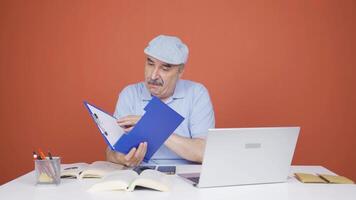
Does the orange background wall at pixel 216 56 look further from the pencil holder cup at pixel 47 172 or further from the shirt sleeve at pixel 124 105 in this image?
the pencil holder cup at pixel 47 172

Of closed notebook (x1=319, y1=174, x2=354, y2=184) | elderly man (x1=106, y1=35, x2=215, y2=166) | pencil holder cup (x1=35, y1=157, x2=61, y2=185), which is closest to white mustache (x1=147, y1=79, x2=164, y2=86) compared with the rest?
elderly man (x1=106, y1=35, x2=215, y2=166)

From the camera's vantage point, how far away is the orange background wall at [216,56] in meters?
3.30

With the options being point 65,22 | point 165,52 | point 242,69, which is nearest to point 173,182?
point 165,52

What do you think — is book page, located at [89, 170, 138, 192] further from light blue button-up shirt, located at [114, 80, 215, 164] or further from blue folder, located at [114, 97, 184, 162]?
light blue button-up shirt, located at [114, 80, 215, 164]

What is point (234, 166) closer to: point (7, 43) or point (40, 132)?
point (40, 132)

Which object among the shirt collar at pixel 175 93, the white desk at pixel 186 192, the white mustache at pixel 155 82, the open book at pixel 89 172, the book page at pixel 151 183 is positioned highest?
the white mustache at pixel 155 82

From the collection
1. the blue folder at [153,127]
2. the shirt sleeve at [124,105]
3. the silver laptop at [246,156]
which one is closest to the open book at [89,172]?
the blue folder at [153,127]

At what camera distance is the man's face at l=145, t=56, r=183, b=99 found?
2.38 m

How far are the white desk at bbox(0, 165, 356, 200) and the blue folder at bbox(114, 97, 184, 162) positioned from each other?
23cm

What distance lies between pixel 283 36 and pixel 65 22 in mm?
1576

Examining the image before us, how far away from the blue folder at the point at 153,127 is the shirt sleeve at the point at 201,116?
0.47m

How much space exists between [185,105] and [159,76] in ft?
0.77

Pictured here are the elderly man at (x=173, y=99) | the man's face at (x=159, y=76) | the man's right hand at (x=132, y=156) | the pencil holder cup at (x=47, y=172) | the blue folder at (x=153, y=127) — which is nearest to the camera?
the pencil holder cup at (x=47, y=172)

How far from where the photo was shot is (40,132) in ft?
11.0
